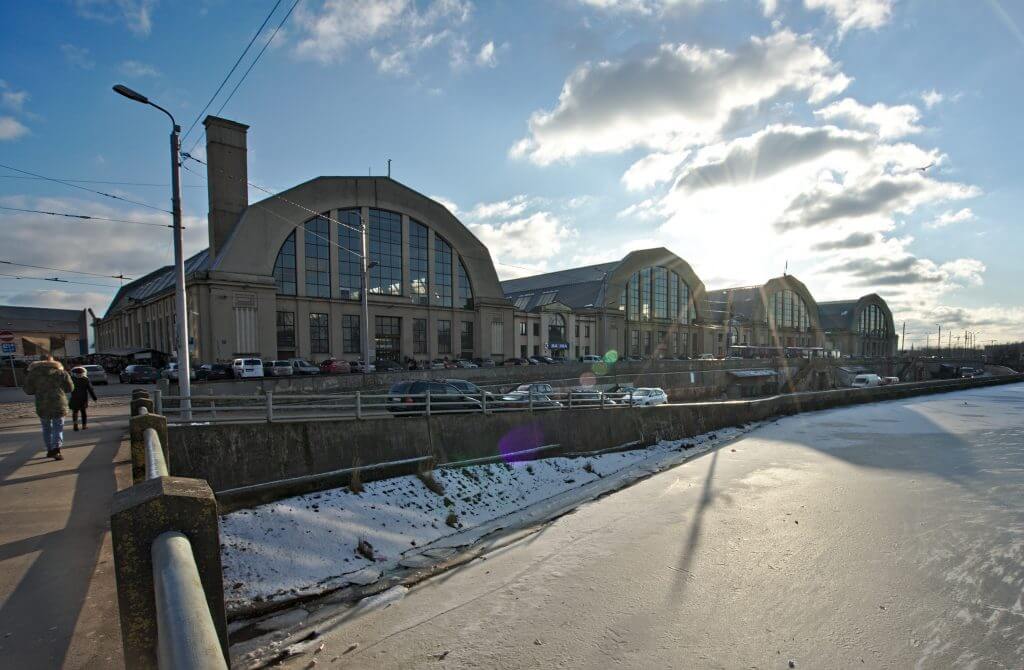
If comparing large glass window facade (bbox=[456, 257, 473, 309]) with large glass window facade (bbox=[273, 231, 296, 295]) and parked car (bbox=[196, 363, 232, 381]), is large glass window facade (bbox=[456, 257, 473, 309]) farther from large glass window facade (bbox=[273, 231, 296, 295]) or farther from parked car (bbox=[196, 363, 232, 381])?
parked car (bbox=[196, 363, 232, 381])

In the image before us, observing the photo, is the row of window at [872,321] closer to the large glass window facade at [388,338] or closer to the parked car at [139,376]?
the large glass window facade at [388,338]

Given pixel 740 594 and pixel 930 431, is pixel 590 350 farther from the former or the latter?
pixel 740 594

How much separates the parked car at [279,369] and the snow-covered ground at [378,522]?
26.2m

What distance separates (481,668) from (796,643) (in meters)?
3.26

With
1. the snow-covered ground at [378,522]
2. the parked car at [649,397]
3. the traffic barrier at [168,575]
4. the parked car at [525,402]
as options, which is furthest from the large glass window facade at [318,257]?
the traffic barrier at [168,575]

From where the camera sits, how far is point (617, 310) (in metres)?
69.2

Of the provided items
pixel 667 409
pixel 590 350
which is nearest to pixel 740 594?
pixel 667 409

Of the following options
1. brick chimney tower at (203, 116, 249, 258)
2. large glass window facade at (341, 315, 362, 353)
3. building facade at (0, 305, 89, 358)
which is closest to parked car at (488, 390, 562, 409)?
large glass window facade at (341, 315, 362, 353)

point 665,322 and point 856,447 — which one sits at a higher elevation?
point 665,322

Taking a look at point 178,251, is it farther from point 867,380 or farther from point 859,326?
point 859,326

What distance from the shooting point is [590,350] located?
68.0 meters

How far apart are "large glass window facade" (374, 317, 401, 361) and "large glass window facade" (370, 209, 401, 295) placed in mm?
2891

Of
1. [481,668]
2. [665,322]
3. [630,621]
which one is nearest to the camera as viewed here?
[481,668]

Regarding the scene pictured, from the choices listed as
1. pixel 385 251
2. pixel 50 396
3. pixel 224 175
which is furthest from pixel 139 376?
pixel 50 396
